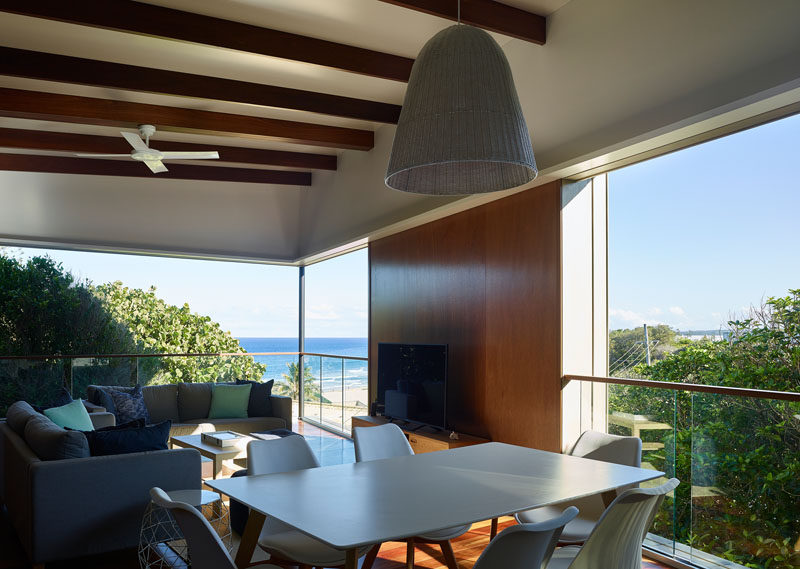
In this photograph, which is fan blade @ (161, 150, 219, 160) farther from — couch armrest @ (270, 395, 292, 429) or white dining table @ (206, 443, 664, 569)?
white dining table @ (206, 443, 664, 569)

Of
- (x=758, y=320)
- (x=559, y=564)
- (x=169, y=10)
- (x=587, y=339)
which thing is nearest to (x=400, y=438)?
(x=559, y=564)

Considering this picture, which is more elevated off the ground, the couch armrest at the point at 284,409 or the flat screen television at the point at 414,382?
the flat screen television at the point at 414,382

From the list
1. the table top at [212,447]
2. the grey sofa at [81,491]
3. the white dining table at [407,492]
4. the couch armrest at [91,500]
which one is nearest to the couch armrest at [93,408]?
the table top at [212,447]

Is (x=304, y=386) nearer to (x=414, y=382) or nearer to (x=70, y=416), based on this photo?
(x=414, y=382)

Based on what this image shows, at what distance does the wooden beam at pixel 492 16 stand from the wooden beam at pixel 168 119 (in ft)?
Answer: 9.21

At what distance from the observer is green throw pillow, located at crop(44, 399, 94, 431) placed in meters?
4.96

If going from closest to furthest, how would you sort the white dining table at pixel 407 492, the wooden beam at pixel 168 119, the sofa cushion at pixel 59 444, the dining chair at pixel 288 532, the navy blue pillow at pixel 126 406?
the white dining table at pixel 407 492 → the dining chair at pixel 288 532 → the sofa cushion at pixel 59 444 → the wooden beam at pixel 168 119 → the navy blue pillow at pixel 126 406

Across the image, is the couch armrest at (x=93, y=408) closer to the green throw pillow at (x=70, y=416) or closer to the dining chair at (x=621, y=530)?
the green throw pillow at (x=70, y=416)

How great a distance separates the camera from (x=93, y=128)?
6816 millimetres

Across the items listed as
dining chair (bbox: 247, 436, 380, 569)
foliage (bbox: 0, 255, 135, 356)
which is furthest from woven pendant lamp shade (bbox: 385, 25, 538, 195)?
foliage (bbox: 0, 255, 135, 356)

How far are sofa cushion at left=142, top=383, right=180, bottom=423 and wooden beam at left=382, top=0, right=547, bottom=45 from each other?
5.34 meters

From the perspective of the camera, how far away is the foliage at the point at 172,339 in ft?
28.2

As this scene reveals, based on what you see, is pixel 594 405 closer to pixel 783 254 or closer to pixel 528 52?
pixel 783 254

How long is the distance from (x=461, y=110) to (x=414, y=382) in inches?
171
